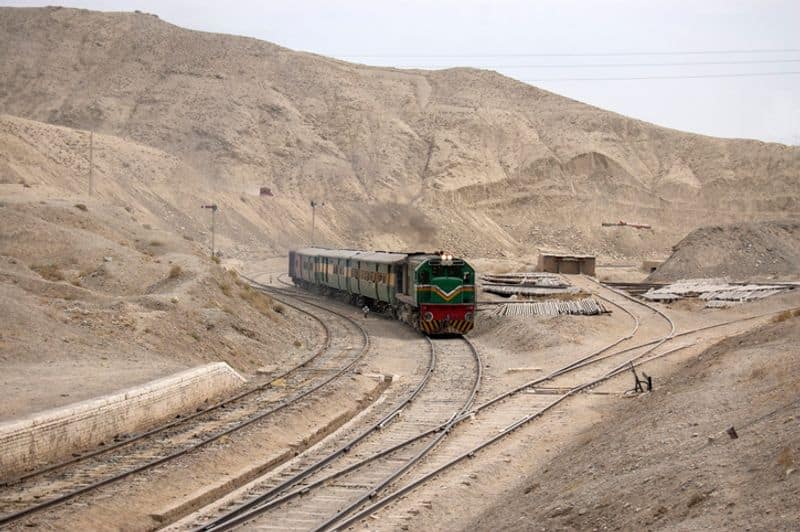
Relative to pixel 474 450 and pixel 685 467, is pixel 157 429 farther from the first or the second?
pixel 685 467

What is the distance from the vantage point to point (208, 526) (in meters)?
12.6

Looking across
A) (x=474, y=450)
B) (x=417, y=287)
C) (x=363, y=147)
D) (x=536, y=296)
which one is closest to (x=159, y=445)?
(x=474, y=450)

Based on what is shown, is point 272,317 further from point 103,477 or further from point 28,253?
point 103,477

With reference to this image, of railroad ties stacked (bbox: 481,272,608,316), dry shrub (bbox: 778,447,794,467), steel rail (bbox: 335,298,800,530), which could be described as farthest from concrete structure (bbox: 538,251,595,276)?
dry shrub (bbox: 778,447,794,467)

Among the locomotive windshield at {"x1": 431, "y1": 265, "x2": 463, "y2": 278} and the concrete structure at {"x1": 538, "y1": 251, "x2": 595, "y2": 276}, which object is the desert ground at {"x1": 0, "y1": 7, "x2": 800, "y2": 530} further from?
the concrete structure at {"x1": 538, "y1": 251, "x2": 595, "y2": 276}

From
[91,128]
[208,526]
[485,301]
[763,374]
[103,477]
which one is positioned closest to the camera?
[208,526]

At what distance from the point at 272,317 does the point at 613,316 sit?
13235mm

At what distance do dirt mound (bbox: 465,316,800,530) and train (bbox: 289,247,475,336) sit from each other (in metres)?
15.9

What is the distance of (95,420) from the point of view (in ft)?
56.7

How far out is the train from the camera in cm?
3531

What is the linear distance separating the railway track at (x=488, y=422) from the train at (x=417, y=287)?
5.74 m

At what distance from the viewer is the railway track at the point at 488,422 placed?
1328cm

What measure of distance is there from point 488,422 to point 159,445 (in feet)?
21.8

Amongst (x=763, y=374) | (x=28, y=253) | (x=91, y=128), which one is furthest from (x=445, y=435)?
(x=91, y=128)
